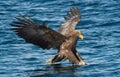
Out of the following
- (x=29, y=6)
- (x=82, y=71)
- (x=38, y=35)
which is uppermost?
(x=29, y=6)

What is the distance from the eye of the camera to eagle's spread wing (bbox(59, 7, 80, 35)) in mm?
17078

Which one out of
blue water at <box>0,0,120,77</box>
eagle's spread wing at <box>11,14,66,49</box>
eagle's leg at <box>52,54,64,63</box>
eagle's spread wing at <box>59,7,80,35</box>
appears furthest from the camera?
eagle's spread wing at <box>59,7,80,35</box>

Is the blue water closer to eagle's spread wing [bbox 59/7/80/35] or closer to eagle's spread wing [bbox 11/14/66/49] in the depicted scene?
eagle's spread wing [bbox 11/14/66/49]

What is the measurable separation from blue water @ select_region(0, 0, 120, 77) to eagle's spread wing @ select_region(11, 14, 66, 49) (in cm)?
59

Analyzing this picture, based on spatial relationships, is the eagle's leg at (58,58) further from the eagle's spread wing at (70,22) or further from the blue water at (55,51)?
the eagle's spread wing at (70,22)

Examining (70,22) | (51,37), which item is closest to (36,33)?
(51,37)

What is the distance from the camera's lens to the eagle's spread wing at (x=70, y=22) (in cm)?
1708

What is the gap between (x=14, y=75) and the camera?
1512 cm

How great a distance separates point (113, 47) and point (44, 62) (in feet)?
7.47

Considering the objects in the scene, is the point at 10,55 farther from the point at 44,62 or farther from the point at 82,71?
the point at 82,71

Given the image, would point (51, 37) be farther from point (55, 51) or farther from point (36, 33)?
point (55, 51)

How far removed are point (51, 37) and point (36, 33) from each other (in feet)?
1.41

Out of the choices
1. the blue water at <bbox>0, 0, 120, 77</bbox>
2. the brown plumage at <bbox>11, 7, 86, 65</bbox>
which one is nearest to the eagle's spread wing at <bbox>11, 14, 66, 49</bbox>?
the brown plumage at <bbox>11, 7, 86, 65</bbox>

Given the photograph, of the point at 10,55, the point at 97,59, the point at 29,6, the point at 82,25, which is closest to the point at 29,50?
the point at 10,55
